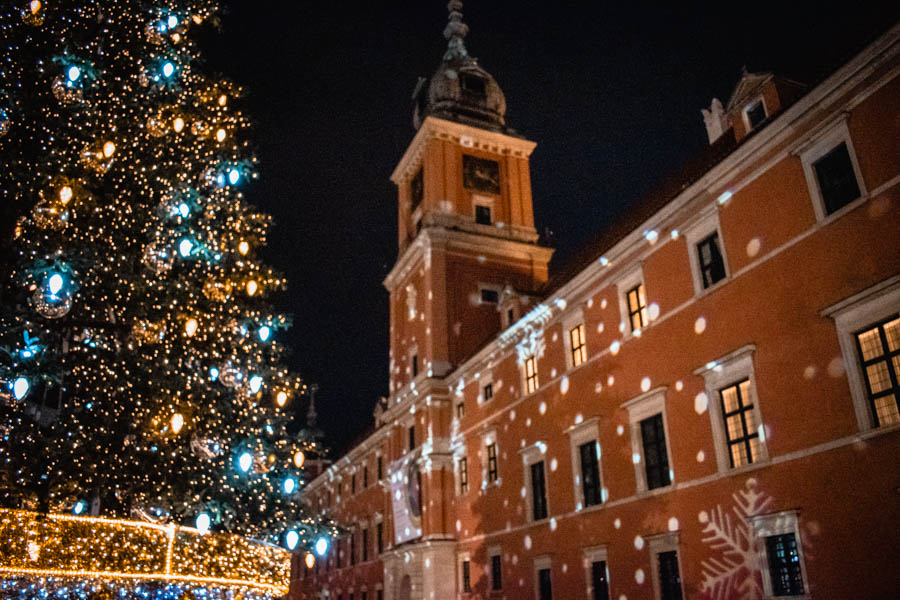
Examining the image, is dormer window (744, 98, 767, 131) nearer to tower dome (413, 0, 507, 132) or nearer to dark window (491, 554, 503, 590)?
dark window (491, 554, 503, 590)

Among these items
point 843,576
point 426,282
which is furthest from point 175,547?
point 426,282

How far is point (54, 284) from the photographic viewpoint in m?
6.55

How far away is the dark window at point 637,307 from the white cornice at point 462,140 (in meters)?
17.7

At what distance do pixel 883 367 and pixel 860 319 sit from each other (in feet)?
2.61

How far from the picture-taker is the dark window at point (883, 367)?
32.8 ft

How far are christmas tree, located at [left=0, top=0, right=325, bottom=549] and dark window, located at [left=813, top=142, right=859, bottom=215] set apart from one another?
30.3 ft

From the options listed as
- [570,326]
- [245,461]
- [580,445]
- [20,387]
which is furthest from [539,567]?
[20,387]

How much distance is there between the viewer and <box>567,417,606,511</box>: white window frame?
55.5ft

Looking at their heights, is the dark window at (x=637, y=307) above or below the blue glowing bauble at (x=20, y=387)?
above

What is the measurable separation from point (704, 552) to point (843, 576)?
126 inches

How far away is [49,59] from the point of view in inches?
303

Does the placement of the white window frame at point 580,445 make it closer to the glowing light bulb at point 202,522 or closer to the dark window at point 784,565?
the dark window at point 784,565

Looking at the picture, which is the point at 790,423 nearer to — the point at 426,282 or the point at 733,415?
the point at 733,415

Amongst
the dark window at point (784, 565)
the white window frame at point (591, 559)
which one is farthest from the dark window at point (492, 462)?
the dark window at point (784, 565)
